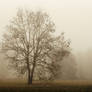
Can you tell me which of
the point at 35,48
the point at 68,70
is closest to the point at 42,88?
the point at 35,48

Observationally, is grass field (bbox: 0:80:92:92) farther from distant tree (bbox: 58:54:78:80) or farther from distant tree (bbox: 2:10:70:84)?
distant tree (bbox: 58:54:78:80)

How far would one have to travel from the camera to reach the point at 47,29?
141 ft

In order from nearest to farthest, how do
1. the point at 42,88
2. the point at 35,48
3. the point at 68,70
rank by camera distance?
the point at 42,88
the point at 35,48
the point at 68,70

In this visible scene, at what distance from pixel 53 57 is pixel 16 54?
21.2 ft

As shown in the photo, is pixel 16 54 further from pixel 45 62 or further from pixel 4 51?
pixel 45 62

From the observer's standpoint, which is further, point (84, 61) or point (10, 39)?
point (84, 61)

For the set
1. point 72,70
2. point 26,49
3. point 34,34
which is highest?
point 34,34

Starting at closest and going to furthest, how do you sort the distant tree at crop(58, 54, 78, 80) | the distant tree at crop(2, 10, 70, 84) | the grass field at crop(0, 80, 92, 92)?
the grass field at crop(0, 80, 92, 92)
the distant tree at crop(2, 10, 70, 84)
the distant tree at crop(58, 54, 78, 80)

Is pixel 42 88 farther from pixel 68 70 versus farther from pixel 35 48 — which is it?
pixel 68 70

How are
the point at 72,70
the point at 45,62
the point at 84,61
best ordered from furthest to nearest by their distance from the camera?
the point at 84,61, the point at 72,70, the point at 45,62

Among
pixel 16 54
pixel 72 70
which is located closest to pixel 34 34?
pixel 16 54

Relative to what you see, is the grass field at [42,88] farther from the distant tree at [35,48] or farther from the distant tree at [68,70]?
the distant tree at [68,70]

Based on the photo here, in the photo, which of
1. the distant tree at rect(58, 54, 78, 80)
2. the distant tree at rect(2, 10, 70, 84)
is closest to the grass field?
the distant tree at rect(2, 10, 70, 84)

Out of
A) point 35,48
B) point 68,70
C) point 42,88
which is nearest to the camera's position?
A: point 42,88
